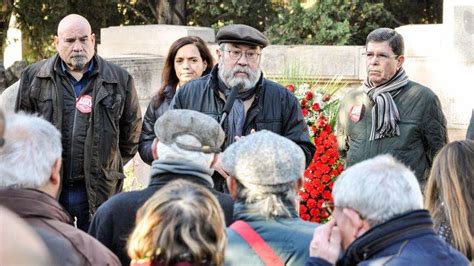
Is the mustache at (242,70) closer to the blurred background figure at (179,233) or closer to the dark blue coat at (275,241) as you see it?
the dark blue coat at (275,241)

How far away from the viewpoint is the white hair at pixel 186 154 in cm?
436

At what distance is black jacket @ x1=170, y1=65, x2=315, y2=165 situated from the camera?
609 centimetres

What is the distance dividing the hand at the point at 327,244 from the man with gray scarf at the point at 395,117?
2.87 m

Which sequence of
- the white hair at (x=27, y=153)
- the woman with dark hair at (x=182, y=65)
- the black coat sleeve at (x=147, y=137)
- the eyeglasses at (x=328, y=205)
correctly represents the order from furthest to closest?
the eyeglasses at (x=328, y=205), the woman with dark hair at (x=182, y=65), the black coat sleeve at (x=147, y=137), the white hair at (x=27, y=153)

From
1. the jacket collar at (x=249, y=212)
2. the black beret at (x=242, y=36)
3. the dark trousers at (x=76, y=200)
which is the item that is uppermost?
the black beret at (x=242, y=36)

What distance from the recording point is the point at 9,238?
3.12 metres

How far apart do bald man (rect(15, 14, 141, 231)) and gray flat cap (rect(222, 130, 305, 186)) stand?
2.46 m

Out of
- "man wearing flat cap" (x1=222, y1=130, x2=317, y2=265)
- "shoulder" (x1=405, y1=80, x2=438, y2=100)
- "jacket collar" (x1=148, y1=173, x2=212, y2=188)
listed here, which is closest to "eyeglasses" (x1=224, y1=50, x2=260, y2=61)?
"shoulder" (x1=405, y1=80, x2=438, y2=100)

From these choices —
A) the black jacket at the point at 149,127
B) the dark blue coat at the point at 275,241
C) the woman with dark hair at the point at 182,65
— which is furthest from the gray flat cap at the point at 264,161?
the woman with dark hair at the point at 182,65

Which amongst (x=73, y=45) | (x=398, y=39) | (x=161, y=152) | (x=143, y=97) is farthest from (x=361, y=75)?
(x=161, y=152)

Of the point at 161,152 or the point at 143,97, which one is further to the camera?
the point at 143,97

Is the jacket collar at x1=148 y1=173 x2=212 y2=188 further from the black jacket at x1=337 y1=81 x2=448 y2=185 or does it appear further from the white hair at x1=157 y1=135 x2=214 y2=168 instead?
the black jacket at x1=337 y1=81 x2=448 y2=185

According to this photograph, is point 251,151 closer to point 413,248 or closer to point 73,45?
point 413,248

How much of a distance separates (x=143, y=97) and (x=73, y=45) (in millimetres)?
4329
